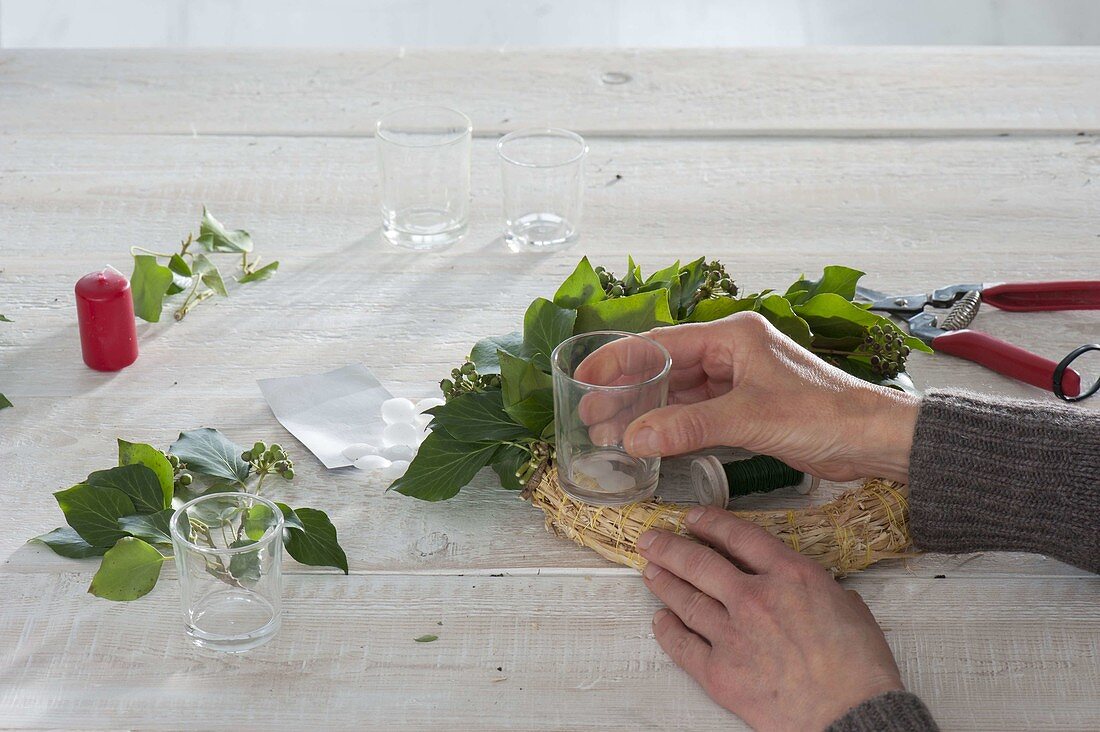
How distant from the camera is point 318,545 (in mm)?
877

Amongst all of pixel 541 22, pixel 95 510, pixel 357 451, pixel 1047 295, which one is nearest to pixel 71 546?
pixel 95 510

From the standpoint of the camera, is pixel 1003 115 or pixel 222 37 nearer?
pixel 1003 115

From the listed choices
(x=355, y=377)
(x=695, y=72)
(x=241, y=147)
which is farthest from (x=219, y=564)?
(x=695, y=72)

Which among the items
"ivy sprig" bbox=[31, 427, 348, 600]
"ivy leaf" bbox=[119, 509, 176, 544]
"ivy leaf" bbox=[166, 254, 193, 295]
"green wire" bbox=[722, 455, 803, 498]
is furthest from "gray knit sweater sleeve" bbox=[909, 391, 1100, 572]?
"ivy leaf" bbox=[166, 254, 193, 295]

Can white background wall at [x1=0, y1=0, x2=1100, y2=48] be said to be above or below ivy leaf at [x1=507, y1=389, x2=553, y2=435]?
below

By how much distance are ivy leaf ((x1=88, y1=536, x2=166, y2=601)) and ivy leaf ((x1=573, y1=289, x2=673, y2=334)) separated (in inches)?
14.6

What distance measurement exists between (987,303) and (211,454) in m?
0.79

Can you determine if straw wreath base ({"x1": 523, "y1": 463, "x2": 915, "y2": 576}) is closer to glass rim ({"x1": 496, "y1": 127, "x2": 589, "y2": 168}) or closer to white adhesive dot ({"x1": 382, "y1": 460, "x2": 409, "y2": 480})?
white adhesive dot ({"x1": 382, "y1": 460, "x2": 409, "y2": 480})

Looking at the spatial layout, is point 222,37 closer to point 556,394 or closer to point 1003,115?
point 1003,115

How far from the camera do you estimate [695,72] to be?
173 cm

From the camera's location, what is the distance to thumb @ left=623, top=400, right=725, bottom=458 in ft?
2.77

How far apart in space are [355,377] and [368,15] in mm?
3098

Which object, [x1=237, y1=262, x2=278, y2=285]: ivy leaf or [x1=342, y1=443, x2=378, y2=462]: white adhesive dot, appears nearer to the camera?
[x1=342, y1=443, x2=378, y2=462]: white adhesive dot

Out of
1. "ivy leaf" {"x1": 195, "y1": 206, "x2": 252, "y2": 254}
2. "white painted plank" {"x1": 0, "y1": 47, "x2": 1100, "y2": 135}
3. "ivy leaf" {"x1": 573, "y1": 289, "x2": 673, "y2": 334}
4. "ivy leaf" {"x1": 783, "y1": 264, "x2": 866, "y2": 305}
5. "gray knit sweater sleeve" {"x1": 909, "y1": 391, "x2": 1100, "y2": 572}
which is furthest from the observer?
"white painted plank" {"x1": 0, "y1": 47, "x2": 1100, "y2": 135}
